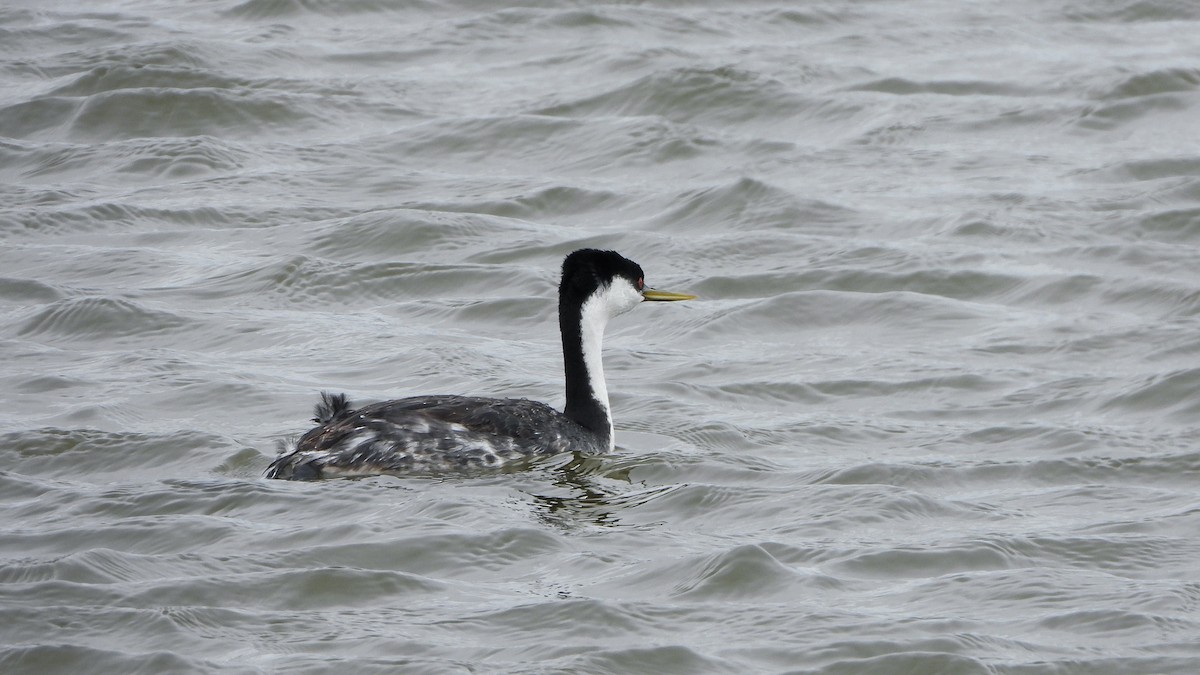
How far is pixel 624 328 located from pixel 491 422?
2875 mm

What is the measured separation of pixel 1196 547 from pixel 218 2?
13134 millimetres

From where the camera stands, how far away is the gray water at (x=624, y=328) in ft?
25.0

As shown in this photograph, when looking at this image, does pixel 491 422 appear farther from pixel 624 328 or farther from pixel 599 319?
pixel 624 328

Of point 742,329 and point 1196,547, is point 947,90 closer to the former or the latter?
point 742,329

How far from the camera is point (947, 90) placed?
16.5 meters

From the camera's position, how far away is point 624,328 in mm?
12312

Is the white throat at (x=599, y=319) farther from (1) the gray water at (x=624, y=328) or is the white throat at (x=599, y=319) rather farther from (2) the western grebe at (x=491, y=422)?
(1) the gray water at (x=624, y=328)

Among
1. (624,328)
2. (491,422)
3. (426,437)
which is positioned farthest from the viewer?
(624,328)

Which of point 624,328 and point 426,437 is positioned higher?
point 426,437

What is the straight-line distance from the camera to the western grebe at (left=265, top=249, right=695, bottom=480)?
9.19 metres

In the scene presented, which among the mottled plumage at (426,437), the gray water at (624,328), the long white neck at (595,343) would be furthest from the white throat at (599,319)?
the gray water at (624,328)

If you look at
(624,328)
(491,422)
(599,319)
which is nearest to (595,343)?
(599,319)

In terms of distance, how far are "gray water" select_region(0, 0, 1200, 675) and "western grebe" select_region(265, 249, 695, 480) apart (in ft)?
0.47

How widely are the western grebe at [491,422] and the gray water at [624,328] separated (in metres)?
0.14
